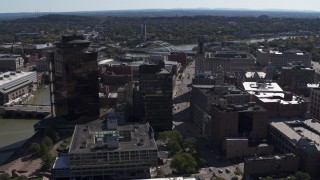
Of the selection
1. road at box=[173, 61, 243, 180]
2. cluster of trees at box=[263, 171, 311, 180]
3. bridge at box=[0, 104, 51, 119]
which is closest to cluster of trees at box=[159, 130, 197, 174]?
road at box=[173, 61, 243, 180]

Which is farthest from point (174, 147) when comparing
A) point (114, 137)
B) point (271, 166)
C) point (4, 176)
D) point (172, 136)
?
point (4, 176)

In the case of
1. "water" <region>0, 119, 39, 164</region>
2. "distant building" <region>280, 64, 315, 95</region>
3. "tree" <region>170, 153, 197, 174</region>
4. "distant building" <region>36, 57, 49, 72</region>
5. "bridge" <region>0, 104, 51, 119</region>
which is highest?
"distant building" <region>280, 64, 315, 95</region>

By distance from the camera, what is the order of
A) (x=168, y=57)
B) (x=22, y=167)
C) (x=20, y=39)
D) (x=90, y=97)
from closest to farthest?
(x=22, y=167), (x=90, y=97), (x=168, y=57), (x=20, y=39)

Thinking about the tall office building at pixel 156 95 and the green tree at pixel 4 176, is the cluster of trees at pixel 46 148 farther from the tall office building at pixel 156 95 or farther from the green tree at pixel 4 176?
the tall office building at pixel 156 95

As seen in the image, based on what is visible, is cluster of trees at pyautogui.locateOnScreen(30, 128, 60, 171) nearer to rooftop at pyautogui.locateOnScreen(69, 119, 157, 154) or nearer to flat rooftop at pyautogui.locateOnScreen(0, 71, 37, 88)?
rooftop at pyautogui.locateOnScreen(69, 119, 157, 154)

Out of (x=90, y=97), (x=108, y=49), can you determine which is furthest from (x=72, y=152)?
(x=108, y=49)

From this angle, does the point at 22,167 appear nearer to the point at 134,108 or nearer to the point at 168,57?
the point at 134,108

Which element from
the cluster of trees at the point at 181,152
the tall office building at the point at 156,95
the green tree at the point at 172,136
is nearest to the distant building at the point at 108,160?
the cluster of trees at the point at 181,152
